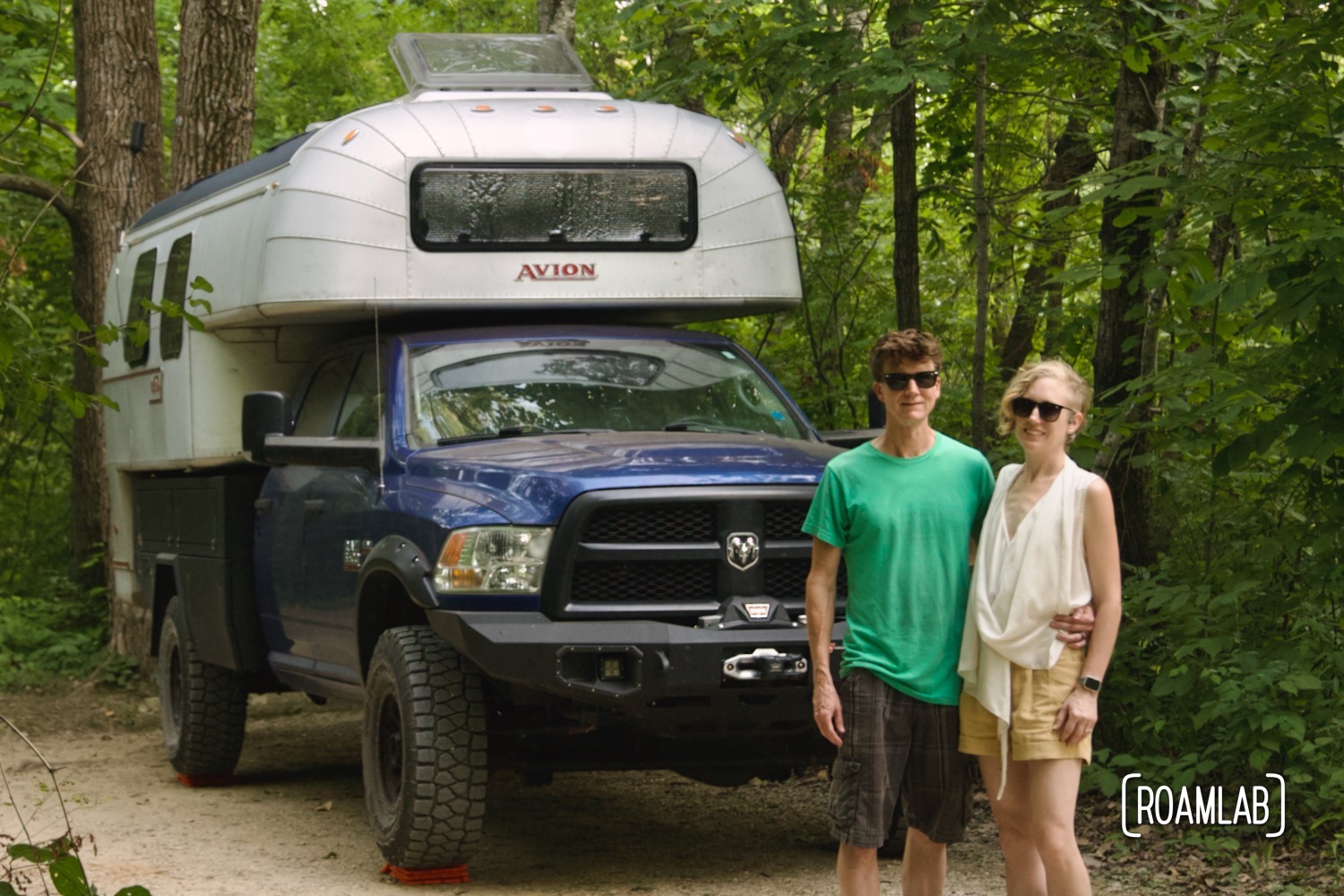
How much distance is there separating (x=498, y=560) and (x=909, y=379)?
205cm

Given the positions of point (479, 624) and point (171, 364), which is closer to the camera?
point (479, 624)

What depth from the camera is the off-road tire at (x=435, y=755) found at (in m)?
6.54

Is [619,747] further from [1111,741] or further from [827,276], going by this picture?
[827,276]

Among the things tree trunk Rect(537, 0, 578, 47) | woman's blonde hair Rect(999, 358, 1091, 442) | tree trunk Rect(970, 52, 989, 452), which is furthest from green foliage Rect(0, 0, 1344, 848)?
woman's blonde hair Rect(999, 358, 1091, 442)

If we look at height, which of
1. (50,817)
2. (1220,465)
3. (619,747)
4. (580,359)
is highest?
(580,359)

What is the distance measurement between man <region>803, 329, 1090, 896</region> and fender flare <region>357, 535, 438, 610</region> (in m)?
2.00

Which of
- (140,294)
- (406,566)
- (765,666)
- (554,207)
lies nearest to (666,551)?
(765,666)

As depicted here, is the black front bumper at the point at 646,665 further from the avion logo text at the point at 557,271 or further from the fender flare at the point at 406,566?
the avion logo text at the point at 557,271

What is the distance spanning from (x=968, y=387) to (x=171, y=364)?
5695mm

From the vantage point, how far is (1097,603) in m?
4.68

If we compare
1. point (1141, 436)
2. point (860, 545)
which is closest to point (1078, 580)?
point (860, 545)

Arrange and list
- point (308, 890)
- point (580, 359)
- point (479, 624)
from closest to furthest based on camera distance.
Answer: point (479, 624), point (308, 890), point (580, 359)

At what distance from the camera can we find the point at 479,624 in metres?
6.34

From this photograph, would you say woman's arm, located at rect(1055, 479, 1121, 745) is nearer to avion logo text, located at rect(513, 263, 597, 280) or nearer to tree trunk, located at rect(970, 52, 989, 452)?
avion logo text, located at rect(513, 263, 597, 280)
